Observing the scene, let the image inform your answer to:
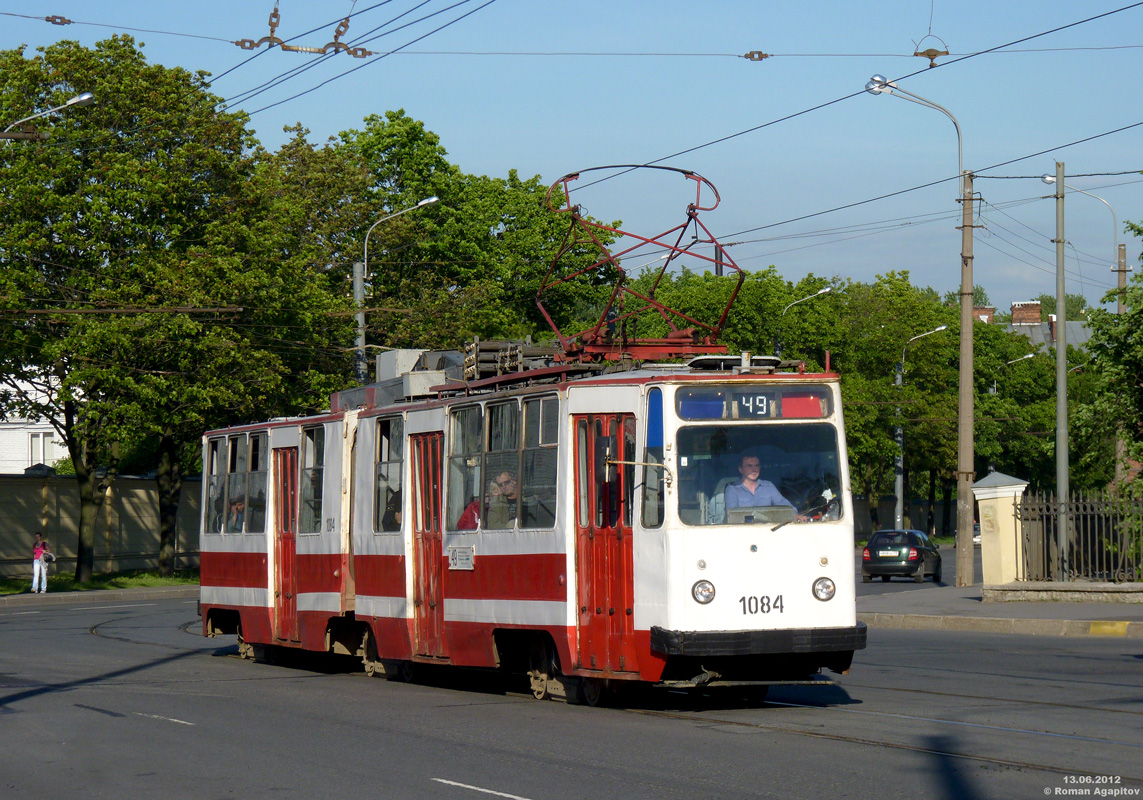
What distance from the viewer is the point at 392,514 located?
15188mm

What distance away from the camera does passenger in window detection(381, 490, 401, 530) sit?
1505 centimetres

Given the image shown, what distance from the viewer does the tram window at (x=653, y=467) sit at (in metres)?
11.4

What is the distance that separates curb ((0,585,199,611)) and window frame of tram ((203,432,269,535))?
14888 mm

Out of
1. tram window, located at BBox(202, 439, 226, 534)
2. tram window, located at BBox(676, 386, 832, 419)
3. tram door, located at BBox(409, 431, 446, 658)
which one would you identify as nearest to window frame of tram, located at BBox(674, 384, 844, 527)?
tram window, located at BBox(676, 386, 832, 419)

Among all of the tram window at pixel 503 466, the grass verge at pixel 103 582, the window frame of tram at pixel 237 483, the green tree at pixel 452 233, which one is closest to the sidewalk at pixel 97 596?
the grass verge at pixel 103 582

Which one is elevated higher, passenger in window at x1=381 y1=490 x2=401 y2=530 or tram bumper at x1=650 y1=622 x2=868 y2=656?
passenger in window at x1=381 y1=490 x2=401 y2=530

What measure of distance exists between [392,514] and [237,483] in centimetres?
480

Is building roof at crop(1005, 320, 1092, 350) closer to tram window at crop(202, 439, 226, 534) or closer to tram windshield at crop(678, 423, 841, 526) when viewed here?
tram window at crop(202, 439, 226, 534)

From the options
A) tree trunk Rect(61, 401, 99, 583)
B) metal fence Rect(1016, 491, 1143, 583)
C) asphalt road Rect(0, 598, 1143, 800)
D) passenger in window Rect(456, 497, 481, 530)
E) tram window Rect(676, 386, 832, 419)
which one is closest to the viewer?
asphalt road Rect(0, 598, 1143, 800)

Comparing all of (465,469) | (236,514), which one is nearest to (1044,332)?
(236,514)

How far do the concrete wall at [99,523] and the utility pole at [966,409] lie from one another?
85.5 feet

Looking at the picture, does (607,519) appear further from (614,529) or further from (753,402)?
(753,402)

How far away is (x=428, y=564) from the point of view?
47.4 ft

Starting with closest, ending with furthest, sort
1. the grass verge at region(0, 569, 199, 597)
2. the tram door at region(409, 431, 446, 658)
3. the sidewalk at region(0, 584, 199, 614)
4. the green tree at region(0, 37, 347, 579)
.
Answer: the tram door at region(409, 431, 446, 658) < the sidewalk at region(0, 584, 199, 614) < the green tree at region(0, 37, 347, 579) < the grass verge at region(0, 569, 199, 597)
